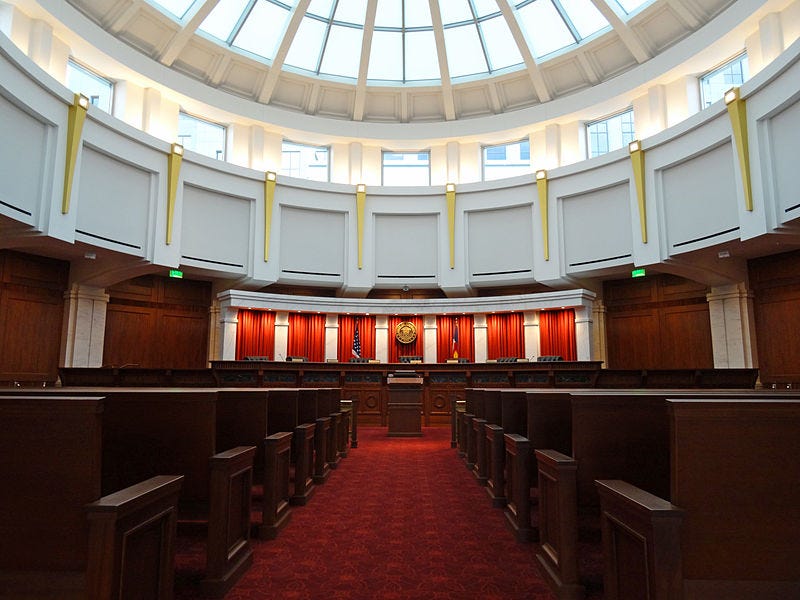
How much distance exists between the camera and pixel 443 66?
559 inches

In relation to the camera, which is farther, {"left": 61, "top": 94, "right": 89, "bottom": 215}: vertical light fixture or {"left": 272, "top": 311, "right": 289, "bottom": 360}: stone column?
{"left": 272, "top": 311, "right": 289, "bottom": 360}: stone column

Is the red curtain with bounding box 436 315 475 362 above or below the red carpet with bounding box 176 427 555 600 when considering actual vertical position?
above

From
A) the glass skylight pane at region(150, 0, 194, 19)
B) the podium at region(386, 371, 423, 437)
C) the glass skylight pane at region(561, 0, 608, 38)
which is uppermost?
the glass skylight pane at region(561, 0, 608, 38)

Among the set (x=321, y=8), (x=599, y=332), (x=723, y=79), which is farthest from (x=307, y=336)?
(x=723, y=79)

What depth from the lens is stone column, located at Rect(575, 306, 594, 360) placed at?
514 inches

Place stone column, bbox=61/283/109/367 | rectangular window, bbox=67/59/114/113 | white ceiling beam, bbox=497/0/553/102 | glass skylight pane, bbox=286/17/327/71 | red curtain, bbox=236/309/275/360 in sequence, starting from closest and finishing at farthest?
rectangular window, bbox=67/59/114/113 < stone column, bbox=61/283/109/367 < white ceiling beam, bbox=497/0/553/102 < red curtain, bbox=236/309/275/360 < glass skylight pane, bbox=286/17/327/71

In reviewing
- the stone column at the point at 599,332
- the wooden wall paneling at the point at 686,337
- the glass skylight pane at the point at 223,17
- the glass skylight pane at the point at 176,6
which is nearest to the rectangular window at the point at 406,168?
the glass skylight pane at the point at 223,17

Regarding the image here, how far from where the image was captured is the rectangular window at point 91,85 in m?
11.1

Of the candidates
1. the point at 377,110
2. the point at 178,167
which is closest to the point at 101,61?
the point at 178,167

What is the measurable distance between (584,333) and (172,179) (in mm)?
10380

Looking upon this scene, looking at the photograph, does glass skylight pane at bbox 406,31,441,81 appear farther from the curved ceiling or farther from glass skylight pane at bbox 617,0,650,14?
glass skylight pane at bbox 617,0,650,14

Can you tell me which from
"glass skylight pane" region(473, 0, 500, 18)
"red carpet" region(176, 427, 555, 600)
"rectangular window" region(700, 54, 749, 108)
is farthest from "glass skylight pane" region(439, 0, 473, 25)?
"red carpet" region(176, 427, 555, 600)

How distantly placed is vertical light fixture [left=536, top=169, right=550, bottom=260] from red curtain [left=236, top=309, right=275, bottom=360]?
7.30 metres

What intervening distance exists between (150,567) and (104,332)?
1178 centimetres
